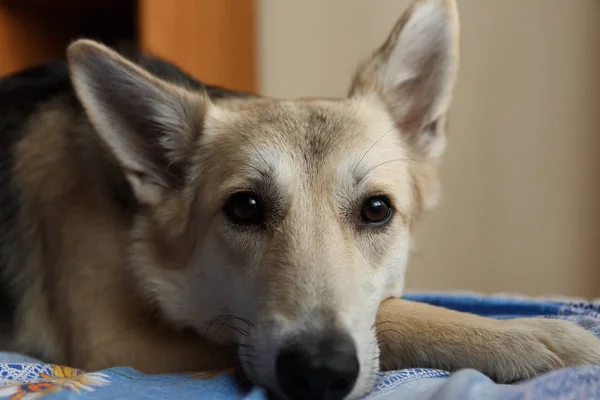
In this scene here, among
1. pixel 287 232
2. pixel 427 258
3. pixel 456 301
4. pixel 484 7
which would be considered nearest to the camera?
pixel 287 232

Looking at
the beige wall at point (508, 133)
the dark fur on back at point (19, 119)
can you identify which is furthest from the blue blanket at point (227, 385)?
the beige wall at point (508, 133)

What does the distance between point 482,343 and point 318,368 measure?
337mm

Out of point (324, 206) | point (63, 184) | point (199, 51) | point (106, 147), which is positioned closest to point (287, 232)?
point (324, 206)

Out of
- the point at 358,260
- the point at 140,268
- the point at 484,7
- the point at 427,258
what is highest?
the point at 484,7

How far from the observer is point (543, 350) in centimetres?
106

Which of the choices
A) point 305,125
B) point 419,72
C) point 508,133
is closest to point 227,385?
point 305,125

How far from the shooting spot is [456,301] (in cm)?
178

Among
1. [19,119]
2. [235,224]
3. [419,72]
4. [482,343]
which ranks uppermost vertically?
[419,72]

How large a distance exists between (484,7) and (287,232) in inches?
84.7

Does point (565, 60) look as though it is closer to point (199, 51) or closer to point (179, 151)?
point (199, 51)

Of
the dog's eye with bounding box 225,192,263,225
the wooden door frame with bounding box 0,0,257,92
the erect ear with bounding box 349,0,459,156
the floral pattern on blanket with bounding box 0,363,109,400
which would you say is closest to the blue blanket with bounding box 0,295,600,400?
the floral pattern on blanket with bounding box 0,363,109,400

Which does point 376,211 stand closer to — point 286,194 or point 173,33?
point 286,194

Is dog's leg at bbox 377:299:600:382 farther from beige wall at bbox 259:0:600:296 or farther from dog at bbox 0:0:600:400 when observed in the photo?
beige wall at bbox 259:0:600:296

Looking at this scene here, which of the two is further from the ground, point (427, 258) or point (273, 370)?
point (273, 370)
